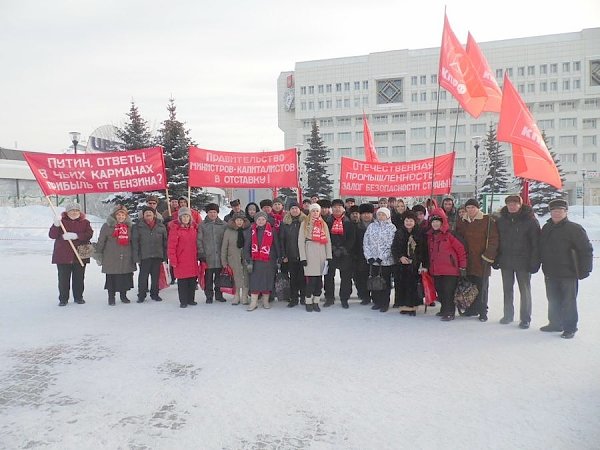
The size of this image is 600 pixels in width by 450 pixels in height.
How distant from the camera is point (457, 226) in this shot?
6.49 metres

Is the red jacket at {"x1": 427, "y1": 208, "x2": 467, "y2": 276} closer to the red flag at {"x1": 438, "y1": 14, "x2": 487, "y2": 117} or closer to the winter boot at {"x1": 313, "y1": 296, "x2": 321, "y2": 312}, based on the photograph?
the winter boot at {"x1": 313, "y1": 296, "x2": 321, "y2": 312}

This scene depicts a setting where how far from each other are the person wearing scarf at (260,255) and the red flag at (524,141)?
3.70 m

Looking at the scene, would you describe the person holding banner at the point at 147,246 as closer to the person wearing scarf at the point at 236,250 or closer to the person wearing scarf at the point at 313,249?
the person wearing scarf at the point at 236,250

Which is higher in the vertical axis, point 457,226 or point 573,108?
point 573,108

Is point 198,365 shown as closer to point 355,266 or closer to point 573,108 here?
point 355,266

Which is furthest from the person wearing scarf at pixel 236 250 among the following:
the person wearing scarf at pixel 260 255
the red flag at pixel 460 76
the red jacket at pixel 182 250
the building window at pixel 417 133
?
the building window at pixel 417 133

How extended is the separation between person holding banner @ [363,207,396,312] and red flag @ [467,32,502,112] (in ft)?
10.7

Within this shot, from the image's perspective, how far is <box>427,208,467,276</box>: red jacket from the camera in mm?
6125

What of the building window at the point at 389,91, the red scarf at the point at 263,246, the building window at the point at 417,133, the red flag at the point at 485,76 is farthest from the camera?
the building window at the point at 389,91

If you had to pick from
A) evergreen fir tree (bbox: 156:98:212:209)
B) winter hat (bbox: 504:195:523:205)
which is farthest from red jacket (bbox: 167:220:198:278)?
evergreen fir tree (bbox: 156:98:212:209)

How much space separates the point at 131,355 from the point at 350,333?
2.61 metres

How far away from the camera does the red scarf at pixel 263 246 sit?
6.97 m

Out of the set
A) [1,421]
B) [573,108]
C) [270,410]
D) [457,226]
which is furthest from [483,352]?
Result: [573,108]

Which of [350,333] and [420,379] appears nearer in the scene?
[420,379]
